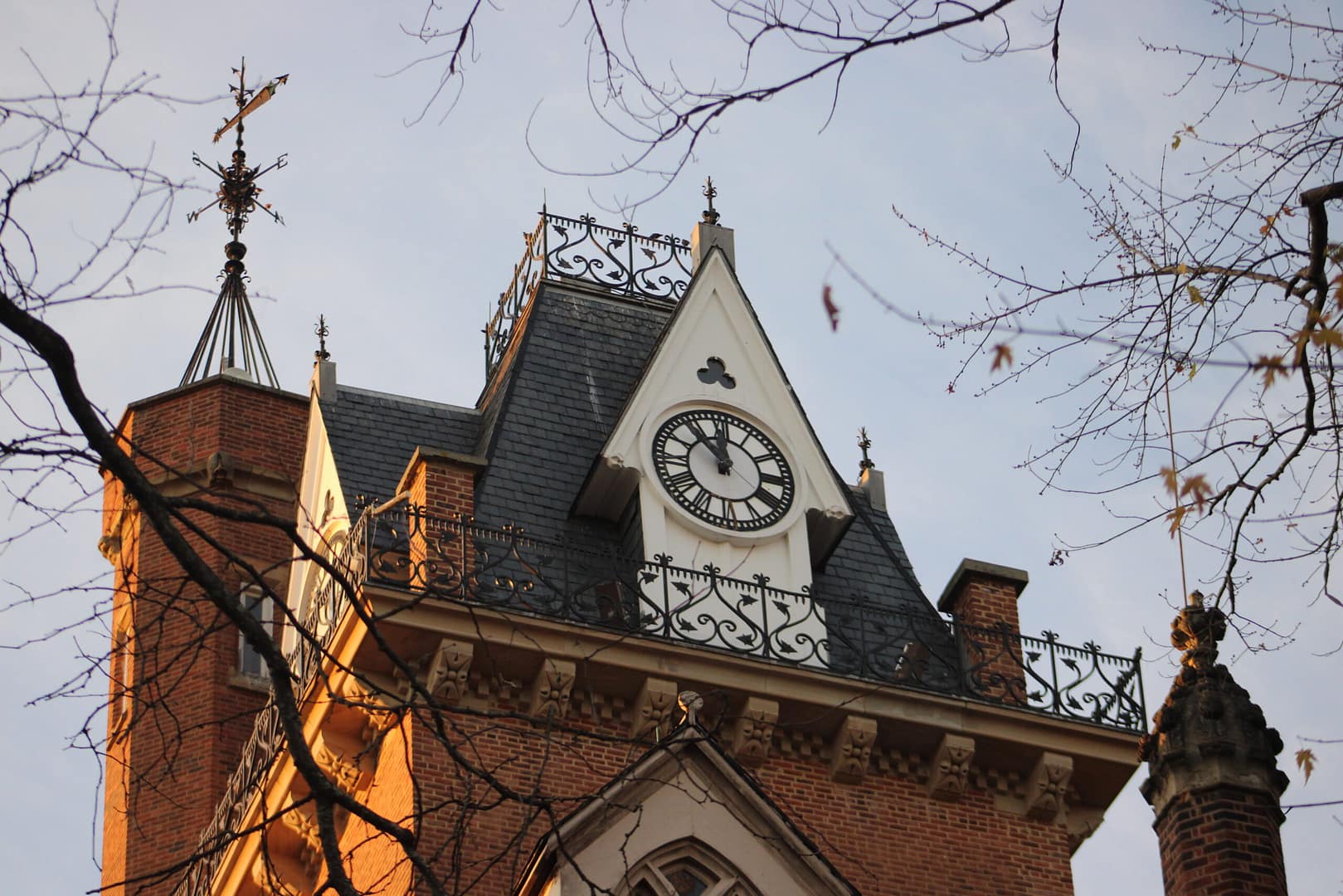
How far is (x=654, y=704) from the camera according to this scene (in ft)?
71.9

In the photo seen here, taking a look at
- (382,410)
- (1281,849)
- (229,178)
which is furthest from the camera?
(229,178)

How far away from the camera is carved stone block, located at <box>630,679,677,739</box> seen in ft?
71.7

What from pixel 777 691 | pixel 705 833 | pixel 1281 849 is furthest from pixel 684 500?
pixel 1281 849

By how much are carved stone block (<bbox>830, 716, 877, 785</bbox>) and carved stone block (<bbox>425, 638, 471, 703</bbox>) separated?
340cm

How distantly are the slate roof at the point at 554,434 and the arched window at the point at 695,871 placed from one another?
211 inches

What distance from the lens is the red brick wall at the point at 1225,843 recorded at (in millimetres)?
15211

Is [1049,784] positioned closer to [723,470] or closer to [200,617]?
[723,470]

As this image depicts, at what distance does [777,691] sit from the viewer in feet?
73.0

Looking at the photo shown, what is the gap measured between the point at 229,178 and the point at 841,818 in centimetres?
1768

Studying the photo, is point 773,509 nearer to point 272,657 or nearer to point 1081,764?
point 1081,764

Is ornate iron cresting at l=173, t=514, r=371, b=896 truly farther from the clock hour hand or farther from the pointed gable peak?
the clock hour hand

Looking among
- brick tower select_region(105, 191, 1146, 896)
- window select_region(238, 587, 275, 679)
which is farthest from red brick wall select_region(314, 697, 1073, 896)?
window select_region(238, 587, 275, 679)

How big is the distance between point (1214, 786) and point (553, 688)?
743 cm

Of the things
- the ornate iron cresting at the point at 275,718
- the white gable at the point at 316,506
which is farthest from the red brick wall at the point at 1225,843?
the white gable at the point at 316,506
